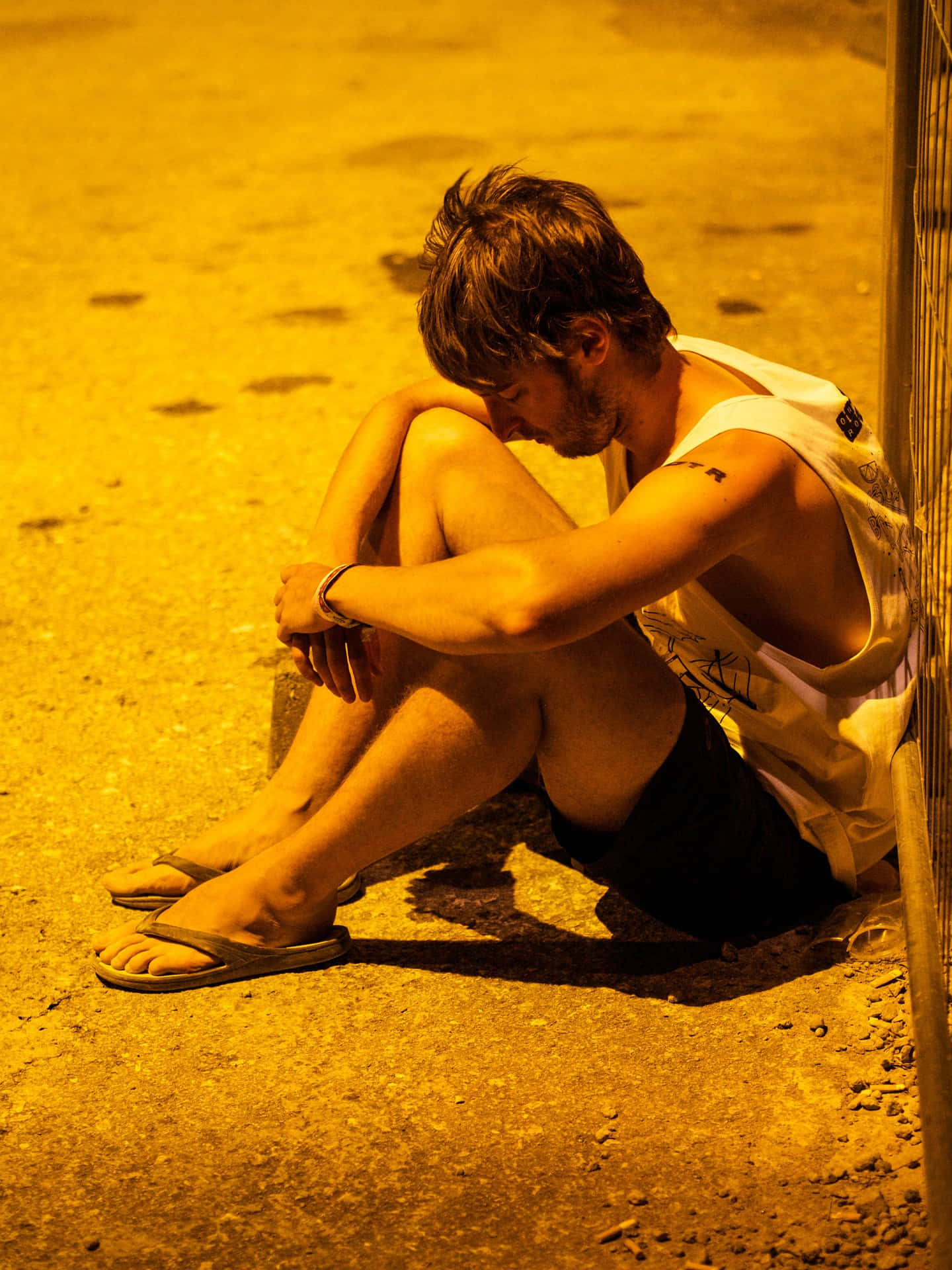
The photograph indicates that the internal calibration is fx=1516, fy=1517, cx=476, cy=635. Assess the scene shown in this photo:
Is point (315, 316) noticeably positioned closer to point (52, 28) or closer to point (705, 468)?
point (705, 468)

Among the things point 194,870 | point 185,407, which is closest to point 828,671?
point 194,870

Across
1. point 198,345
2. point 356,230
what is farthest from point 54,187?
point 198,345

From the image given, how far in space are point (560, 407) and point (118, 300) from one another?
4535 mm

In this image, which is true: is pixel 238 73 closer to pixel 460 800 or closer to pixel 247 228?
pixel 247 228

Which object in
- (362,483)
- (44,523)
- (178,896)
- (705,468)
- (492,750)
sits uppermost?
(705,468)

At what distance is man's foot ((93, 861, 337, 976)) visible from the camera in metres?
2.50

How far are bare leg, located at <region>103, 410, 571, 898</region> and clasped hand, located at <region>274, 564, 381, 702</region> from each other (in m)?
0.05

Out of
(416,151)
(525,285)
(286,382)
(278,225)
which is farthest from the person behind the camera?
(416,151)

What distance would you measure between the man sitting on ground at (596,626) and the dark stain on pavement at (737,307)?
3.55 m

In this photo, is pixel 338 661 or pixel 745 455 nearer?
pixel 745 455

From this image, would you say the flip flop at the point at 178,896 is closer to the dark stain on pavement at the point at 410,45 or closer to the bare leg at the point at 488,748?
the bare leg at the point at 488,748

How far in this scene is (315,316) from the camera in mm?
6141

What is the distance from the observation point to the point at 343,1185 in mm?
2107

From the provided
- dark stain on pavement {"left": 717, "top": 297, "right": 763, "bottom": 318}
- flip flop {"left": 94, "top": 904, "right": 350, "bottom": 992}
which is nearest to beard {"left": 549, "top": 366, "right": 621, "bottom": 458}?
flip flop {"left": 94, "top": 904, "right": 350, "bottom": 992}
